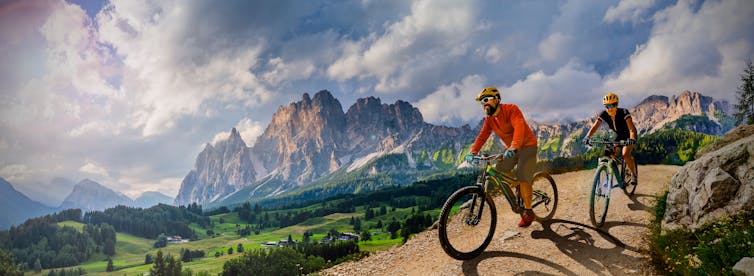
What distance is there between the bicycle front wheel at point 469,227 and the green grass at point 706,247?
12.8 feet

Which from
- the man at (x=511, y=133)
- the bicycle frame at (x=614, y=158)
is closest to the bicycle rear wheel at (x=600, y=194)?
the bicycle frame at (x=614, y=158)

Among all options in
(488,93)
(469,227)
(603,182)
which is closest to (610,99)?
(603,182)

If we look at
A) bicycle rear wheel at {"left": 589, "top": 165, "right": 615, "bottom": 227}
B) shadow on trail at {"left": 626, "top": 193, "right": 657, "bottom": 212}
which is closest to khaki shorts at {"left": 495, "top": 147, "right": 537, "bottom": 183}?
bicycle rear wheel at {"left": 589, "top": 165, "right": 615, "bottom": 227}

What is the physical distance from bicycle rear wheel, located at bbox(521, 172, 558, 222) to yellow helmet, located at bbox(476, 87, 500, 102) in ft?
12.3

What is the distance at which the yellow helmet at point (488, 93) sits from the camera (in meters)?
10.3

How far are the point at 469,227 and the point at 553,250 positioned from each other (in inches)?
100

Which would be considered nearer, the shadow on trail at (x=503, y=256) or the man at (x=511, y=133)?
the shadow on trail at (x=503, y=256)

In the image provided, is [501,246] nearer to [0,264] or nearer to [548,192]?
[548,192]

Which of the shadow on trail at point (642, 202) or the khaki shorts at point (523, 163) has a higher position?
the khaki shorts at point (523, 163)

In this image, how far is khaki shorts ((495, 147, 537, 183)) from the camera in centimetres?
1042

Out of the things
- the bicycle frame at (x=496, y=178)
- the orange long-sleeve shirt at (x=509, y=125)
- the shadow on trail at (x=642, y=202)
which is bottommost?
the shadow on trail at (x=642, y=202)

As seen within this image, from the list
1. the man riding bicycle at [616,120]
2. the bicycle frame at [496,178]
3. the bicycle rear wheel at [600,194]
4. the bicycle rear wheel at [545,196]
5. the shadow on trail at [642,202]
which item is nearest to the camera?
the bicycle frame at [496,178]

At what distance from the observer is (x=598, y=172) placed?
1209 centimetres

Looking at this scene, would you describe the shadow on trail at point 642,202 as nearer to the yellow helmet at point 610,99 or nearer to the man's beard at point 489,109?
the yellow helmet at point 610,99
